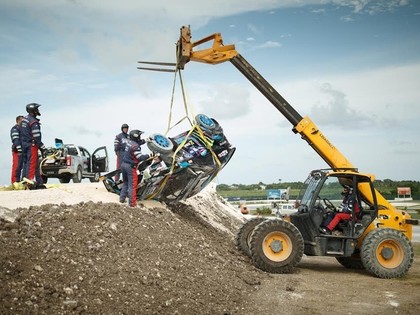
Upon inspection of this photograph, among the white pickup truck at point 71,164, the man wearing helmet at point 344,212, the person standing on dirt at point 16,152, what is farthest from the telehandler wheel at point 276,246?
the white pickup truck at point 71,164

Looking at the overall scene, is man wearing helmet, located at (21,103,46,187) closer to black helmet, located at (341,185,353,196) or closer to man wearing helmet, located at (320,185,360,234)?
man wearing helmet, located at (320,185,360,234)

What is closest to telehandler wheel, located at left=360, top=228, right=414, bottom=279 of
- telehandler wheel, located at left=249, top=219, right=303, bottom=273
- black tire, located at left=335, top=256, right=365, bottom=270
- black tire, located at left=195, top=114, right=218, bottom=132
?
black tire, located at left=335, top=256, right=365, bottom=270

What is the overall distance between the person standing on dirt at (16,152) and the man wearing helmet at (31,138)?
1.20ft

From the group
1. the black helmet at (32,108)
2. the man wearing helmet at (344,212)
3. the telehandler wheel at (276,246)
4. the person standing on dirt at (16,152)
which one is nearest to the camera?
the telehandler wheel at (276,246)

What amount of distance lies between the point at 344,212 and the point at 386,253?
124cm

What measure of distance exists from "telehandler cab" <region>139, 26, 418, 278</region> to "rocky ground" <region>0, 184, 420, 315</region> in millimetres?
390

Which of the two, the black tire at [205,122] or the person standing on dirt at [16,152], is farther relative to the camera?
the person standing on dirt at [16,152]

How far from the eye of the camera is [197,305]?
7430 millimetres

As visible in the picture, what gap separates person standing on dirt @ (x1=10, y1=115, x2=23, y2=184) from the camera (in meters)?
13.4

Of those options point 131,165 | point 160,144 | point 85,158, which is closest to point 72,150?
point 85,158

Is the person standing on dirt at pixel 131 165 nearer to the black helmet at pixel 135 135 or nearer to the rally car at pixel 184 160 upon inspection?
the black helmet at pixel 135 135

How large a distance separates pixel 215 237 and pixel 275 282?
9.45 feet

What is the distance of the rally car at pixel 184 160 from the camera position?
1184cm

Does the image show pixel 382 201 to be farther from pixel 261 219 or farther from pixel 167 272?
pixel 167 272
